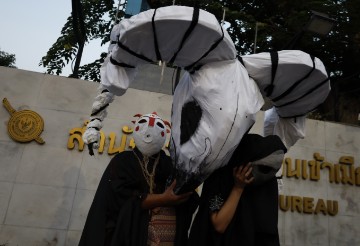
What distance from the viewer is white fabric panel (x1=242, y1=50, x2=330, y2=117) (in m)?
1.65

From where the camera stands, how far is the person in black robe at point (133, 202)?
173 centimetres

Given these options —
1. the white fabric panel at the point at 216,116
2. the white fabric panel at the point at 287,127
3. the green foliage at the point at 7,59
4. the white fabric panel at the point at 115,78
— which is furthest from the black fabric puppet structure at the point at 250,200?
the green foliage at the point at 7,59

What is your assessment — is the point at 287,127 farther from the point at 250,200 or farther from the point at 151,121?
the point at 151,121

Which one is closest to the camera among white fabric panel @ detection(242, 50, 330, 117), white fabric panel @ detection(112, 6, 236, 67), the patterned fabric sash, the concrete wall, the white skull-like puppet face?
white fabric panel @ detection(112, 6, 236, 67)

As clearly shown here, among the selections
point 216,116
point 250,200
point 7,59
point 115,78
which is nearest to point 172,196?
point 250,200

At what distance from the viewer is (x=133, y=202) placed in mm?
1760

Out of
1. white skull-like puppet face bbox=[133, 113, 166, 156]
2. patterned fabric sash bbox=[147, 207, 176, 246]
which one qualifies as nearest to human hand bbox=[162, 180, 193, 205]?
patterned fabric sash bbox=[147, 207, 176, 246]

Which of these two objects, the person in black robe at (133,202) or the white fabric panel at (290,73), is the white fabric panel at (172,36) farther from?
the person in black robe at (133,202)

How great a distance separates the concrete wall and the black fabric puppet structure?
Answer: 2728mm

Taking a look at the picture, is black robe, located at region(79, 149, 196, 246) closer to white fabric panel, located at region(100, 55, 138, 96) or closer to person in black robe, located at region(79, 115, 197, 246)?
person in black robe, located at region(79, 115, 197, 246)

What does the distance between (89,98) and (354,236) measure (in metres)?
4.09

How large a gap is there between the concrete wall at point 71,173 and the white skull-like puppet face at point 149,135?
235cm

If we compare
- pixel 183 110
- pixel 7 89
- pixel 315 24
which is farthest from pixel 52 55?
pixel 183 110

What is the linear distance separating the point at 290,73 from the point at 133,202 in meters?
1.05
